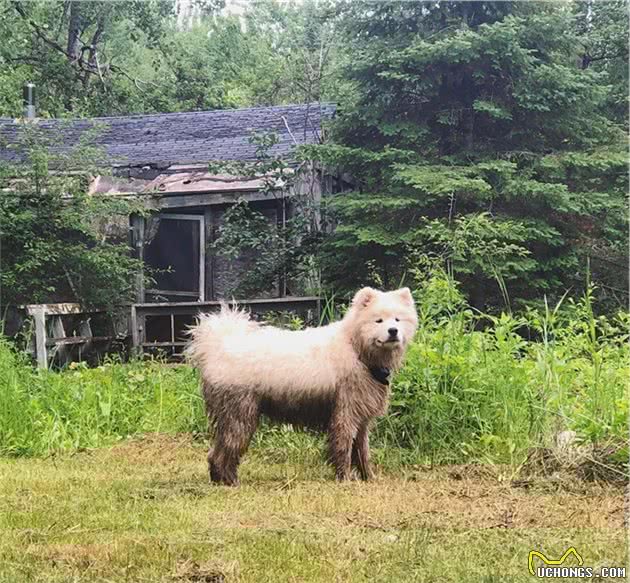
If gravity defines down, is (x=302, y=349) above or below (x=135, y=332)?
above

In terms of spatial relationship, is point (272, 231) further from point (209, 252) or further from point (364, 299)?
point (364, 299)

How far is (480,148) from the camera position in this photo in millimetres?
13688

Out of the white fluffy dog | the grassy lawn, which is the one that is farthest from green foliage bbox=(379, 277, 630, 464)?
the white fluffy dog

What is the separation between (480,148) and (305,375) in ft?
29.5

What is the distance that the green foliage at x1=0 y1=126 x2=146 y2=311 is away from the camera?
43.6ft

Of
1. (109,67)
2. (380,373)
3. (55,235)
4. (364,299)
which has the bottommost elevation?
(380,373)

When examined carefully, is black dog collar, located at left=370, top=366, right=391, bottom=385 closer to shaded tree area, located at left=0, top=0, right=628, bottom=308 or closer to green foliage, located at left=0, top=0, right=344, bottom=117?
shaded tree area, located at left=0, top=0, right=628, bottom=308

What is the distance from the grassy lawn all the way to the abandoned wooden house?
24.3ft

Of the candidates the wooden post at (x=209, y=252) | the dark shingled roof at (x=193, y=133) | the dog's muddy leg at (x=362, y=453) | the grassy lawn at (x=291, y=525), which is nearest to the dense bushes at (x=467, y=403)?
the grassy lawn at (x=291, y=525)

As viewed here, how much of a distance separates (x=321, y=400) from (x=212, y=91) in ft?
75.7

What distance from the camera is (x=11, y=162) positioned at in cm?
1475

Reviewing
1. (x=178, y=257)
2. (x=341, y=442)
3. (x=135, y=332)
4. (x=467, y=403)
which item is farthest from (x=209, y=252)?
(x=341, y=442)

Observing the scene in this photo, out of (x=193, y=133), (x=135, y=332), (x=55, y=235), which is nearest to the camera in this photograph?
(x=135, y=332)

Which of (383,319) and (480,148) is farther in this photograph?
(480,148)
